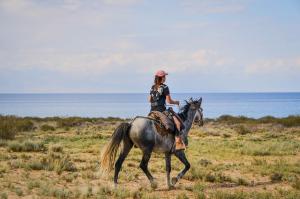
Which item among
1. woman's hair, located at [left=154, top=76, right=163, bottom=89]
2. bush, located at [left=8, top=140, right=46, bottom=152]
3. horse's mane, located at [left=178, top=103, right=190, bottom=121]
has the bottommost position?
bush, located at [left=8, top=140, right=46, bottom=152]

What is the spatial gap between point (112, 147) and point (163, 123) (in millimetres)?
1378

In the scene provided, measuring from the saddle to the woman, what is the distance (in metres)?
0.14

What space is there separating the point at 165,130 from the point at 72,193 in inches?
108

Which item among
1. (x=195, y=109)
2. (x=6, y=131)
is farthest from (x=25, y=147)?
(x=195, y=109)

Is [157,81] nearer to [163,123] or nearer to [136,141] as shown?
[163,123]

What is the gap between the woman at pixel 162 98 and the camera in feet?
38.9

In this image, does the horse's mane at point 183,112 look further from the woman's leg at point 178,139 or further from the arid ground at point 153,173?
the arid ground at point 153,173

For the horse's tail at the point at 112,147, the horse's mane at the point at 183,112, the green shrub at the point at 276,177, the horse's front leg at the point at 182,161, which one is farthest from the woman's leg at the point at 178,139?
the green shrub at the point at 276,177

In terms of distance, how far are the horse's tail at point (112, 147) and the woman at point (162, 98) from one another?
0.93 metres

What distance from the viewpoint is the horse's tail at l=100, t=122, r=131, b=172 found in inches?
460

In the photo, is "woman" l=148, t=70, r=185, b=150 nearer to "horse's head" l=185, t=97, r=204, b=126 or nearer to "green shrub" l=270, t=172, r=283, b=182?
"horse's head" l=185, t=97, r=204, b=126

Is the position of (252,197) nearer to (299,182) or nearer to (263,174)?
(299,182)

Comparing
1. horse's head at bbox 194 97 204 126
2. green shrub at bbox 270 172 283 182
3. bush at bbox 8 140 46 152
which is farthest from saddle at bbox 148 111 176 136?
bush at bbox 8 140 46 152

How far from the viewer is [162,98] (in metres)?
12.0
